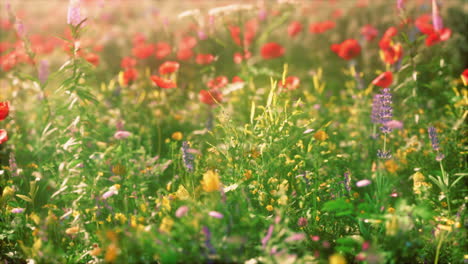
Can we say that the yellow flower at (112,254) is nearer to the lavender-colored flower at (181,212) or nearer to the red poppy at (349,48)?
the lavender-colored flower at (181,212)

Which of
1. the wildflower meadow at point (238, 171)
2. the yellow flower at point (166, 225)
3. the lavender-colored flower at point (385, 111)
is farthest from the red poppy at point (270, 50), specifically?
the yellow flower at point (166, 225)

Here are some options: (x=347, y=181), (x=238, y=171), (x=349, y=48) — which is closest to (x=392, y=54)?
(x=349, y=48)

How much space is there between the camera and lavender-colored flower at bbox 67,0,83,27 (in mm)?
2322

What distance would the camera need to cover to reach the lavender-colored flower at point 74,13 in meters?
2.32

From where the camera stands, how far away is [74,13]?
236 centimetres

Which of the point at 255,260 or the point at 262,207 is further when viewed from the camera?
the point at 262,207

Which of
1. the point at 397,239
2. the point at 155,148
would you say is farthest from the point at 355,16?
the point at 397,239

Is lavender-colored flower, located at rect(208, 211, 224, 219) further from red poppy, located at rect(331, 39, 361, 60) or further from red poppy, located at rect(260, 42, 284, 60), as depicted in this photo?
red poppy, located at rect(260, 42, 284, 60)

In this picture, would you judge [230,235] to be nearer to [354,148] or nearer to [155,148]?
[354,148]

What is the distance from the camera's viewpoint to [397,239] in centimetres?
160

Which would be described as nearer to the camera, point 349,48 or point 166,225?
point 166,225

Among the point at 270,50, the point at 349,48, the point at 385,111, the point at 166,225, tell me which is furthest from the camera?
the point at 270,50

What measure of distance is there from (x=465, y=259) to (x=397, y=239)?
0.51 metres

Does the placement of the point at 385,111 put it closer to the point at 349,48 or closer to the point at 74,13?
the point at 349,48
